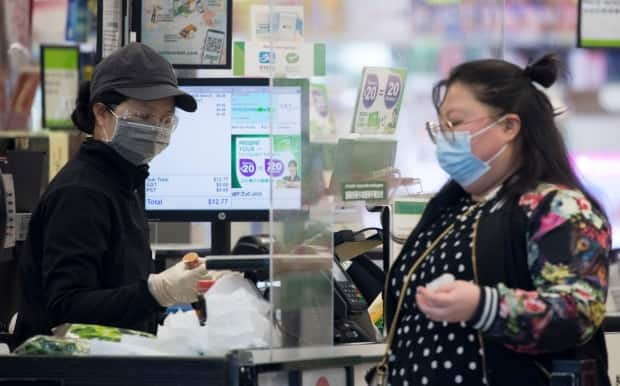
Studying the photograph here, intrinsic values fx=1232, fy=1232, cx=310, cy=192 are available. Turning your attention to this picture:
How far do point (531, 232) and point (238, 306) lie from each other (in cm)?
69

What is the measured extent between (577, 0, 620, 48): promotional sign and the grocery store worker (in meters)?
2.64

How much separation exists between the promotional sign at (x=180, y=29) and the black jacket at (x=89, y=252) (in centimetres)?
86

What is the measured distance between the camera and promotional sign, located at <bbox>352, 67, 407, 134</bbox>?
3916 mm

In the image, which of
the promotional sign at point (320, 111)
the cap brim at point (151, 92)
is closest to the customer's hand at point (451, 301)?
the cap brim at point (151, 92)

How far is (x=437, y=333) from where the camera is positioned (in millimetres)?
2451

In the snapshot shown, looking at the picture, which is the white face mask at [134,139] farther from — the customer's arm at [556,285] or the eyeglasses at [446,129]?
the customer's arm at [556,285]

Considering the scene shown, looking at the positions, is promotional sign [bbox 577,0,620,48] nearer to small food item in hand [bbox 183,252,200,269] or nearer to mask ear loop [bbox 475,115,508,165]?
small food item in hand [bbox 183,252,200,269]

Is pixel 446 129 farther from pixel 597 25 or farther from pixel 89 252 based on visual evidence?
pixel 597 25

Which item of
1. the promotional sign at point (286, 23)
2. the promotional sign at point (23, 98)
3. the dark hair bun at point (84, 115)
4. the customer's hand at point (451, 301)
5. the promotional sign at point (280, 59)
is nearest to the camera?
the customer's hand at point (451, 301)

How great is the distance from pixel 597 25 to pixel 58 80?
3.57m

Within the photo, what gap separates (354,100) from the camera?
399cm

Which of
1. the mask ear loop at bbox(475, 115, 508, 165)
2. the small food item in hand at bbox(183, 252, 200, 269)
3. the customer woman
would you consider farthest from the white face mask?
the mask ear loop at bbox(475, 115, 508, 165)

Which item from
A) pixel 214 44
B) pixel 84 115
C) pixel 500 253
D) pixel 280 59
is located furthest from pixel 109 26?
pixel 500 253

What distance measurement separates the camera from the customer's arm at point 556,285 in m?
2.26
